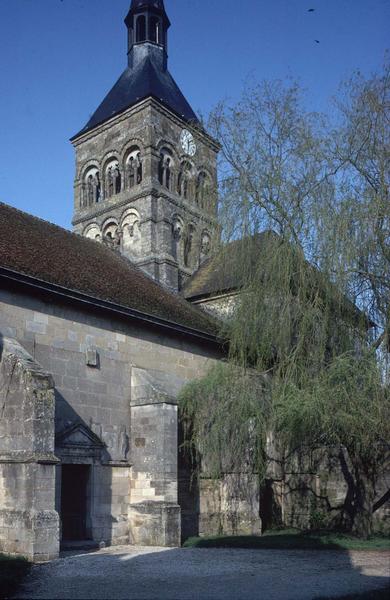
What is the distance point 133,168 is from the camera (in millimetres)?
24609

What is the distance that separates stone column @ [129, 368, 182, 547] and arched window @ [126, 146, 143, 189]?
38.7 ft

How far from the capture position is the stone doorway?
1295 cm

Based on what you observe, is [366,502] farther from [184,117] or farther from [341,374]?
[184,117]

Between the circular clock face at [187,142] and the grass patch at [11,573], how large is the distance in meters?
18.8

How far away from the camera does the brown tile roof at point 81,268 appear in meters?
13.7

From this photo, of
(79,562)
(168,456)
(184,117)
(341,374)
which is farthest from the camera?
(184,117)

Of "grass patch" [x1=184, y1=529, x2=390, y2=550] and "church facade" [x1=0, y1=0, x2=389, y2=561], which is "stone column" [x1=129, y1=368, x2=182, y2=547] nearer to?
"church facade" [x1=0, y1=0, x2=389, y2=561]

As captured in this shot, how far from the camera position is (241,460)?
1370cm

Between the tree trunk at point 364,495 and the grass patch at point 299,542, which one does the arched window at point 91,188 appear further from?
the tree trunk at point 364,495

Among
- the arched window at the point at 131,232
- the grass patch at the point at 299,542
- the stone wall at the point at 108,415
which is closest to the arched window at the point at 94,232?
the arched window at the point at 131,232

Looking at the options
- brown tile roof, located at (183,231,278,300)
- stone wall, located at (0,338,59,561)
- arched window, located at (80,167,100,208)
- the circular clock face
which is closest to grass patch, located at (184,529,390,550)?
stone wall, located at (0,338,59,561)

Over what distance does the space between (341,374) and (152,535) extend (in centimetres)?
521

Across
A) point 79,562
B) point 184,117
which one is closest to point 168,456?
point 79,562

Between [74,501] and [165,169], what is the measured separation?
14.8 meters
